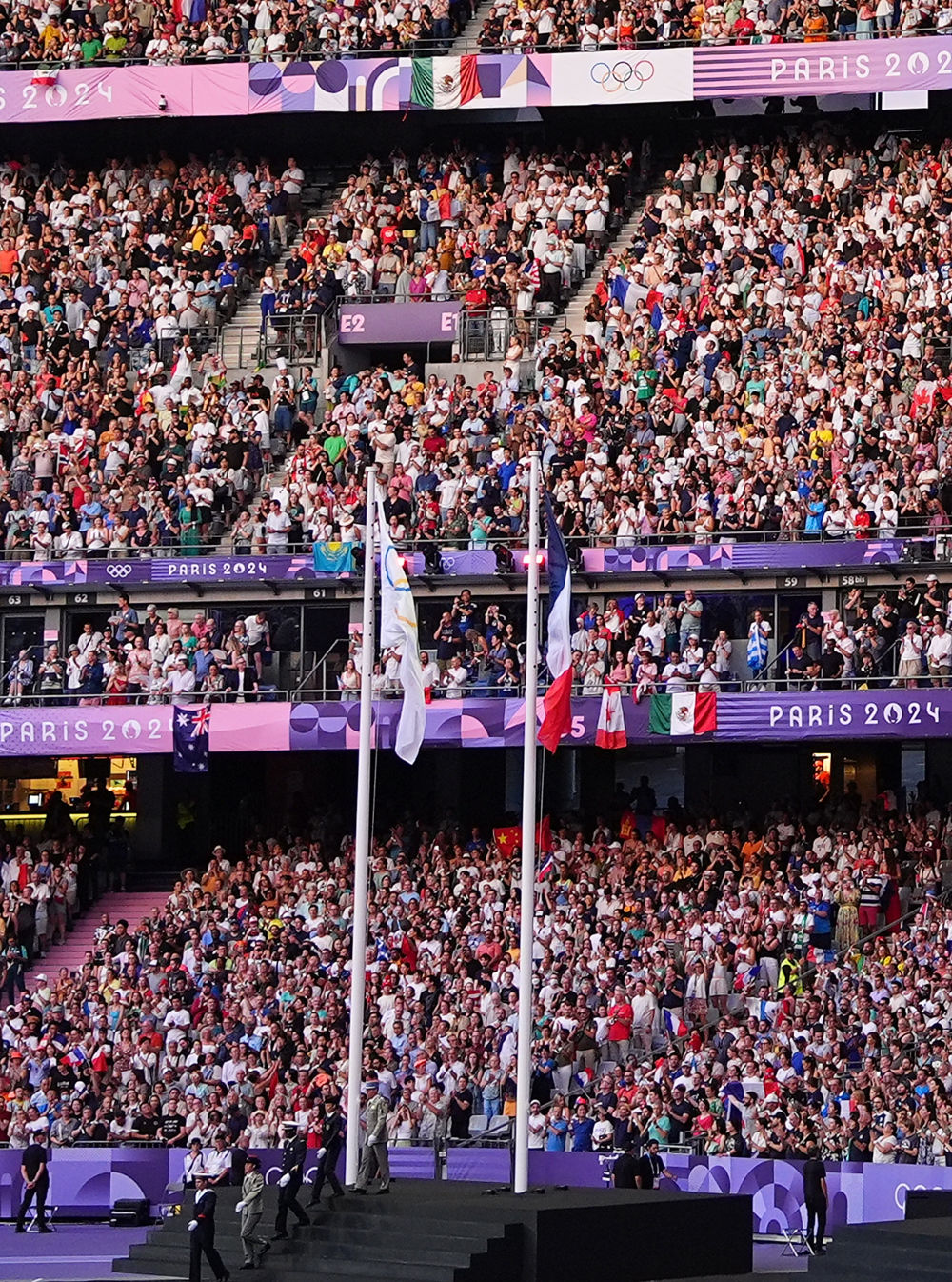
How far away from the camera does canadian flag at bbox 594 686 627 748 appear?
140 feet

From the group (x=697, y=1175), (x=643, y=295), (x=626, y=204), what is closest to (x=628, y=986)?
(x=697, y=1175)

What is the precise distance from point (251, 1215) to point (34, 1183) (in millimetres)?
8056

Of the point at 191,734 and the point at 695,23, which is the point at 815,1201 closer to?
the point at 191,734

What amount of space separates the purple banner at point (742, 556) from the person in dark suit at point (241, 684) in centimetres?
604

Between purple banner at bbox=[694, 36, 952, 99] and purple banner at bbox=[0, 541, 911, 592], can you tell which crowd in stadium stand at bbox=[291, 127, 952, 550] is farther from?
purple banner at bbox=[694, 36, 952, 99]

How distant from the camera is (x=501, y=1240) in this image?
93.4ft

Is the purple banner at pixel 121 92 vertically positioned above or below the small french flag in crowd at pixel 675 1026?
above

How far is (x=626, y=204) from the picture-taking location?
5297 cm

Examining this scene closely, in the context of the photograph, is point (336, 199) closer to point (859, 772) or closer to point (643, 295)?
point (643, 295)

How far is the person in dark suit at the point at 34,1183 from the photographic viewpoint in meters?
36.4

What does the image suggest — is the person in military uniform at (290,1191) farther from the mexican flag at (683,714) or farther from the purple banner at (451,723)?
the mexican flag at (683,714)

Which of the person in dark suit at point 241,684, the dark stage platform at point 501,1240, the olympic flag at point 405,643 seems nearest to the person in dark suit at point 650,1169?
the dark stage platform at point 501,1240

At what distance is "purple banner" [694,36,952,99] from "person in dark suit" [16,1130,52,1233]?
24.9 m

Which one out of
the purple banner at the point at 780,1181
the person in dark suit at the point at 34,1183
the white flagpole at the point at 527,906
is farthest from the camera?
the person in dark suit at the point at 34,1183
